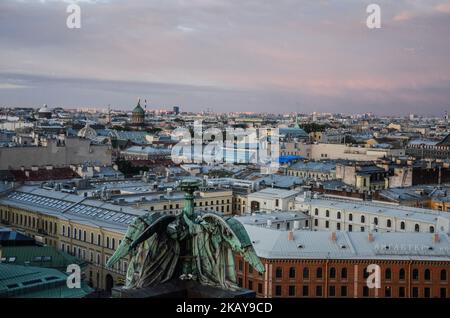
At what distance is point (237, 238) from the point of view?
21.4ft

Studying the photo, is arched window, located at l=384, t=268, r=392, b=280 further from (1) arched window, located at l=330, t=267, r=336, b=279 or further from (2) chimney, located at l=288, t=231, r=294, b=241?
(2) chimney, located at l=288, t=231, r=294, b=241

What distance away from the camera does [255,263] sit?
654cm

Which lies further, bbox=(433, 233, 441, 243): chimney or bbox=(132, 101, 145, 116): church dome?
bbox=(132, 101, 145, 116): church dome

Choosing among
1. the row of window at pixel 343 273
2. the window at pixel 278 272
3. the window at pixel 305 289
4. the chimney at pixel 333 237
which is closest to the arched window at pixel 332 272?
the row of window at pixel 343 273

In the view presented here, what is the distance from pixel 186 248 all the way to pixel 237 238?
519 mm

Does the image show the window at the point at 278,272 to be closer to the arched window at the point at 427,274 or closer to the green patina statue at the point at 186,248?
the arched window at the point at 427,274

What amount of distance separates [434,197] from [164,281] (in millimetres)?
32902

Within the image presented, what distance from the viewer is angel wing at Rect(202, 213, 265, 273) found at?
652cm

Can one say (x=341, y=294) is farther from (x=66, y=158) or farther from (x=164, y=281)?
(x=66, y=158)

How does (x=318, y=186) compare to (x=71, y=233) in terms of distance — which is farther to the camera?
(x=318, y=186)

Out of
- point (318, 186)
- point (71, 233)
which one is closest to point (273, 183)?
point (318, 186)

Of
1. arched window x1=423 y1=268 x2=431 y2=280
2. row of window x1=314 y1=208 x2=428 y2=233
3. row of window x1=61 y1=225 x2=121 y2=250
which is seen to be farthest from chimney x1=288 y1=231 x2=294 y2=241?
row of window x1=314 y1=208 x2=428 y2=233

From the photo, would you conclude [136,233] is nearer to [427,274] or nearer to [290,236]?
[290,236]
